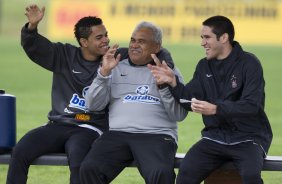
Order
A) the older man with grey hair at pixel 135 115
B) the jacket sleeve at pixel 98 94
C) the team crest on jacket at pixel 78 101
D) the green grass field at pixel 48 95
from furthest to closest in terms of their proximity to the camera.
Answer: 1. the green grass field at pixel 48 95
2. the team crest on jacket at pixel 78 101
3. the jacket sleeve at pixel 98 94
4. the older man with grey hair at pixel 135 115

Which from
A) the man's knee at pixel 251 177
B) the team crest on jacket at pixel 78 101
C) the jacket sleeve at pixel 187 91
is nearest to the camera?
the man's knee at pixel 251 177

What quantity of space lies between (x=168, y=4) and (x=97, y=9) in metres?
2.59

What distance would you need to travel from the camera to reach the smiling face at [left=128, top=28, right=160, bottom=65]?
7.24 m

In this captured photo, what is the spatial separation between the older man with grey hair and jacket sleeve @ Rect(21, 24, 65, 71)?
1.74ft

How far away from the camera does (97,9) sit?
32656 millimetres

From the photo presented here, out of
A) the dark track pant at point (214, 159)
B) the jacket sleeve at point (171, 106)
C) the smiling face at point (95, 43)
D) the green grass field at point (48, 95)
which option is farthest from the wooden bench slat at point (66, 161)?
the green grass field at point (48, 95)

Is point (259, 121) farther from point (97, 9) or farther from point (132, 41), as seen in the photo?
point (97, 9)

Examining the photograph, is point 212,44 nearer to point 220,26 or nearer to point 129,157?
point 220,26

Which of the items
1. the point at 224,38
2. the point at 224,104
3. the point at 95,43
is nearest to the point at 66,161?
the point at 95,43

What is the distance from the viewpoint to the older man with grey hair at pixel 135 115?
6.78 meters

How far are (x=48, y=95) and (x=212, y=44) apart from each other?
30.2ft

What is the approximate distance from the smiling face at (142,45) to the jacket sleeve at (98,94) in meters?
0.32

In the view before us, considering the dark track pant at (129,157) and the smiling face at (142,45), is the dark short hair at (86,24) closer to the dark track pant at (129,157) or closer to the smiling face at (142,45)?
the smiling face at (142,45)

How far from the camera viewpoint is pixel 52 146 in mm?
7195
